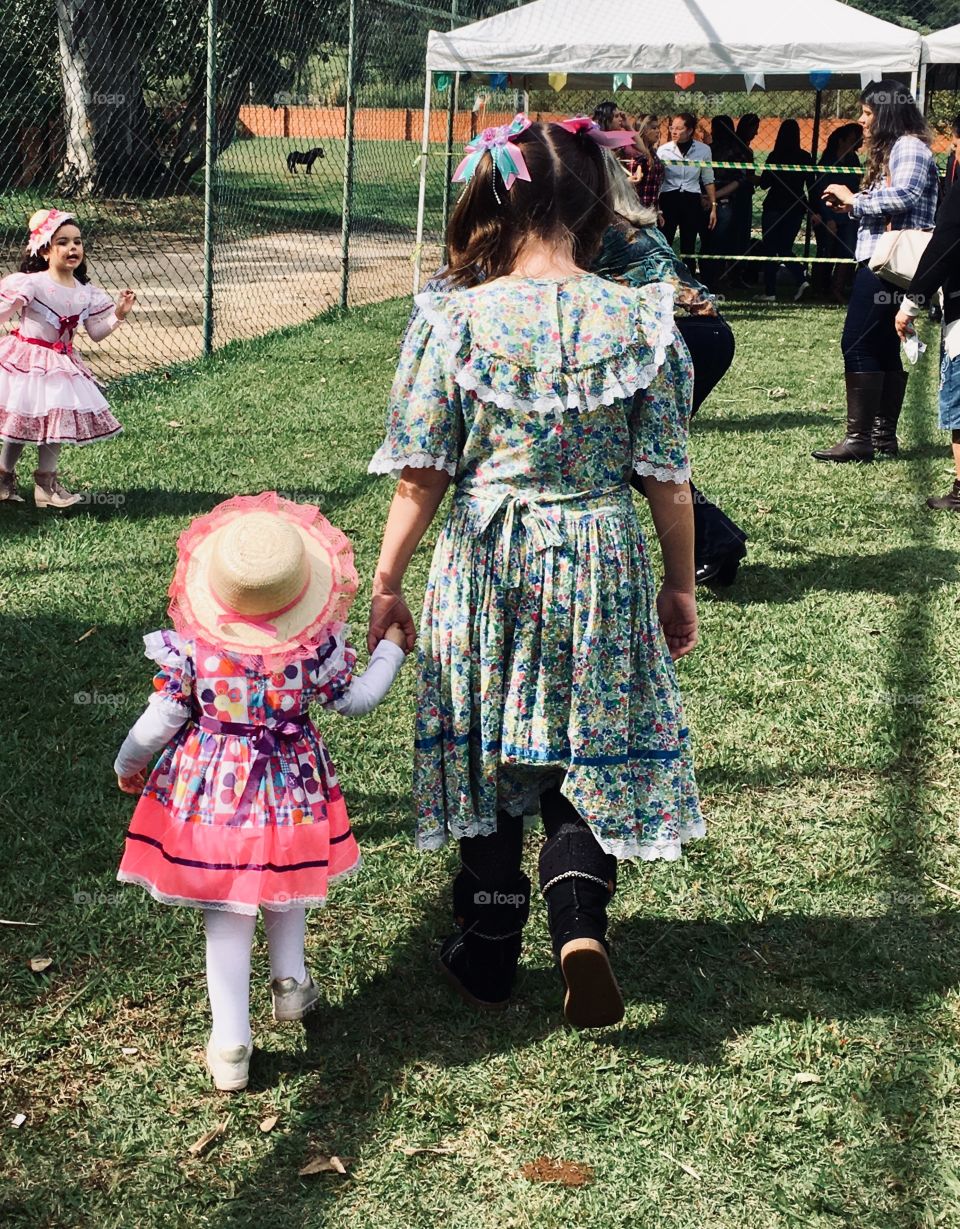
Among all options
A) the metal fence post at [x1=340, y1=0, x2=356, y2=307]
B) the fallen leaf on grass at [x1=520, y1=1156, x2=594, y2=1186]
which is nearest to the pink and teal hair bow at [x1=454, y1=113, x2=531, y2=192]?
the fallen leaf on grass at [x1=520, y1=1156, x2=594, y2=1186]

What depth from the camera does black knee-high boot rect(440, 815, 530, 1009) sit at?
2861 millimetres

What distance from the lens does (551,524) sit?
2.57 m

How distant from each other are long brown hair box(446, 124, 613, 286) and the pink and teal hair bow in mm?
A: 14

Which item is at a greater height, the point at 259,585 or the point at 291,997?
the point at 259,585

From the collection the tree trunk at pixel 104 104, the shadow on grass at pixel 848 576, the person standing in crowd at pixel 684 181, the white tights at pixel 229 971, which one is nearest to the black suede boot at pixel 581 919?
the white tights at pixel 229 971

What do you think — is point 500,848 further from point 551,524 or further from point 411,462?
point 411,462

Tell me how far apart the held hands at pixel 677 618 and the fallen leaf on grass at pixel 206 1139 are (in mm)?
1276

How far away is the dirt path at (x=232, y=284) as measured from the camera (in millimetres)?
11062

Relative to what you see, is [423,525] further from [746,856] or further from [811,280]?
[811,280]

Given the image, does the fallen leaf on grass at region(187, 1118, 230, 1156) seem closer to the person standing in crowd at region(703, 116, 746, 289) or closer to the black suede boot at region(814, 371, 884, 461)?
the black suede boot at region(814, 371, 884, 461)

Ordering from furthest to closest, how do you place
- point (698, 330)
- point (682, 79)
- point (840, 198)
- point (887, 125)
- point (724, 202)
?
point (724, 202) < point (682, 79) < point (840, 198) < point (887, 125) < point (698, 330)

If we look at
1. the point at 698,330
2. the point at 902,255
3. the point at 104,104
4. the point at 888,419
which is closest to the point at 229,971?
the point at 698,330

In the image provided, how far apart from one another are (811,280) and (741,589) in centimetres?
1208

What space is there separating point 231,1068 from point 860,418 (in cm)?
601
